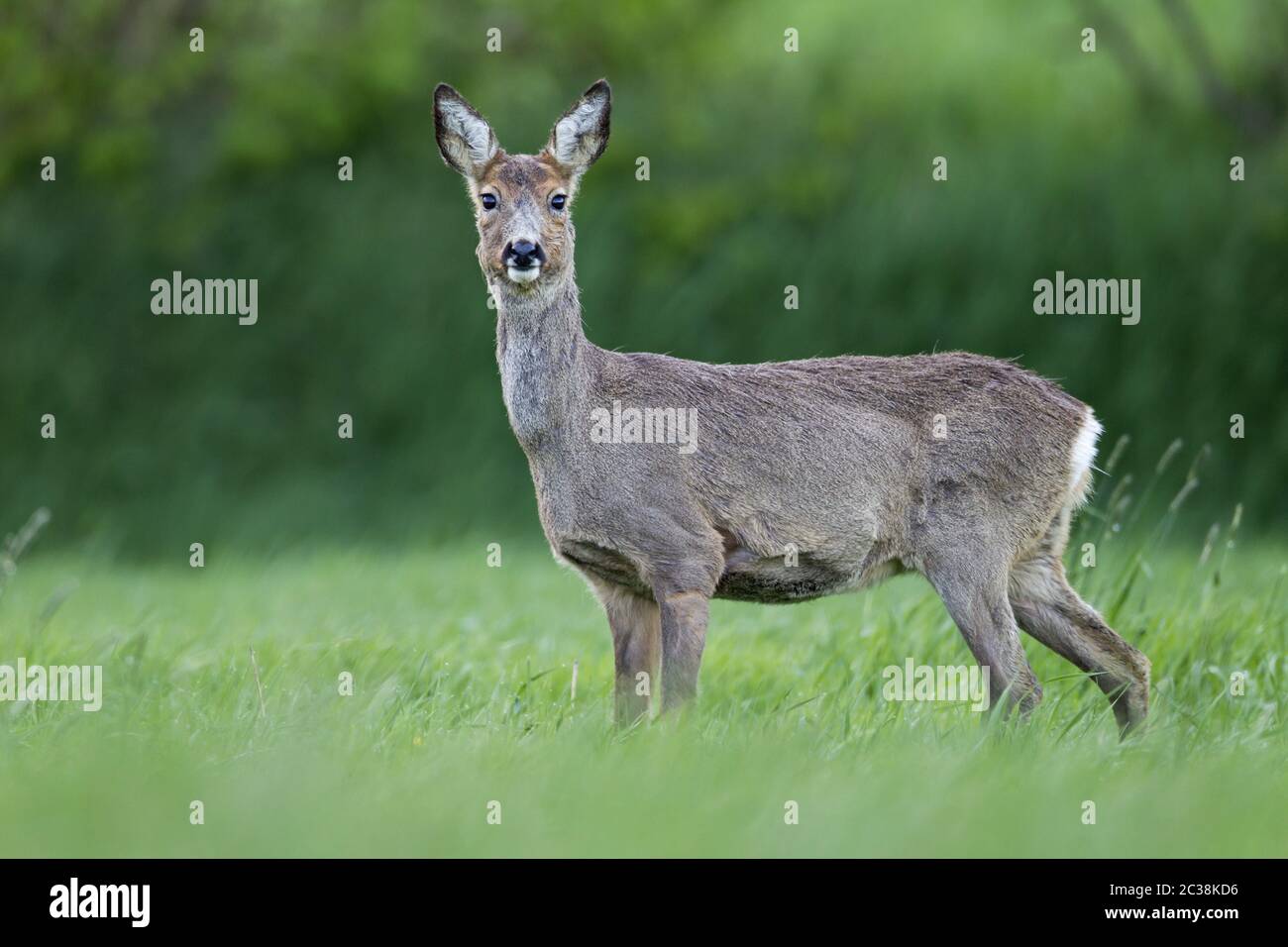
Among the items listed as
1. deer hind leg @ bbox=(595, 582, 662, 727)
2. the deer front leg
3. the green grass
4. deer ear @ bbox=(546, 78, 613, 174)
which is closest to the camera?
the green grass

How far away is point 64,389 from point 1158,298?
10.5m

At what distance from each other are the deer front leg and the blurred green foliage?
937 centimetres

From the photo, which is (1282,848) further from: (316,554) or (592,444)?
(316,554)

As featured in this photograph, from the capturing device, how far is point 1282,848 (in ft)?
18.6

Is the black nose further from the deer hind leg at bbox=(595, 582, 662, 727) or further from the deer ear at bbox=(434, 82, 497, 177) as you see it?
the deer hind leg at bbox=(595, 582, 662, 727)

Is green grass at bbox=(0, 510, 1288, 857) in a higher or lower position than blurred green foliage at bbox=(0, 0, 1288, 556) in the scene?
lower

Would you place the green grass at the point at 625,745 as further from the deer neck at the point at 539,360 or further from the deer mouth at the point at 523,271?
the deer mouth at the point at 523,271

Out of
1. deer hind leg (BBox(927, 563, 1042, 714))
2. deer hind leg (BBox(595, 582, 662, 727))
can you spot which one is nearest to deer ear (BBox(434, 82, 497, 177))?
deer hind leg (BBox(595, 582, 662, 727))

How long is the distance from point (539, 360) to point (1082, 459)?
7.66 ft

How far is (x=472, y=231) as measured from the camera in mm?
19172

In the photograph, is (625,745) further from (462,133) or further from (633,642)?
(462,133)

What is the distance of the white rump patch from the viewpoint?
26.5ft

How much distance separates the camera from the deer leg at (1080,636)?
784cm

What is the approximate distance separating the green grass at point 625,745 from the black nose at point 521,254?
174 cm
